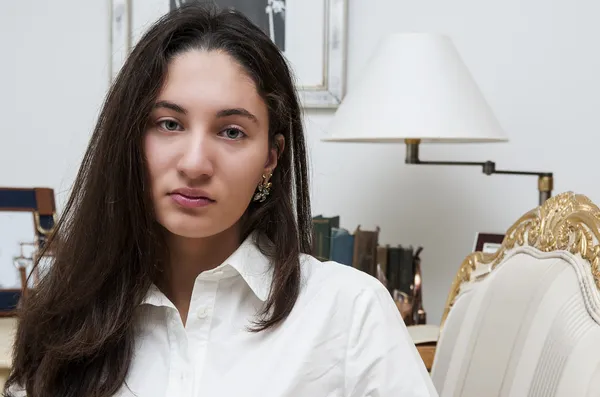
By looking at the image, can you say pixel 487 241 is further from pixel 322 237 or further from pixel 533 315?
pixel 533 315

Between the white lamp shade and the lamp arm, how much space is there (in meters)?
0.14

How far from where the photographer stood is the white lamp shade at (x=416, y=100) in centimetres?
165

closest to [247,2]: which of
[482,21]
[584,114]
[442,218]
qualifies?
[482,21]

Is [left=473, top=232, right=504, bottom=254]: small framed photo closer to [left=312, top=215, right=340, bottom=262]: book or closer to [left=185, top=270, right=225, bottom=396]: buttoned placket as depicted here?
[left=312, top=215, right=340, bottom=262]: book

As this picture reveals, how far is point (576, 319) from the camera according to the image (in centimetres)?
98

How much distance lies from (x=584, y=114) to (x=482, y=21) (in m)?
0.34

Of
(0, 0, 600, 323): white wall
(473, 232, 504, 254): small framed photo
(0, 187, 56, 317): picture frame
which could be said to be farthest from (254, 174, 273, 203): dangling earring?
(0, 187, 56, 317): picture frame

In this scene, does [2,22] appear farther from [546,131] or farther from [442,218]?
[546,131]

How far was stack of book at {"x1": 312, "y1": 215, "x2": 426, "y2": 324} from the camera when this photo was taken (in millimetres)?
1906

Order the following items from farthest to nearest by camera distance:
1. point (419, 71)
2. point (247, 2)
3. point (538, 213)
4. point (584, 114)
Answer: point (247, 2)
point (584, 114)
point (419, 71)
point (538, 213)

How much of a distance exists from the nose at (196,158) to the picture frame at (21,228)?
3.80 feet

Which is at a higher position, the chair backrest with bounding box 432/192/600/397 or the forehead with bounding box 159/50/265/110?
the forehead with bounding box 159/50/265/110

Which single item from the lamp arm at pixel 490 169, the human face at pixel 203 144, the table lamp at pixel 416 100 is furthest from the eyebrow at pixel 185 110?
the lamp arm at pixel 490 169

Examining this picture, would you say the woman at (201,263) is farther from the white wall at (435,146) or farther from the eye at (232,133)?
the white wall at (435,146)
